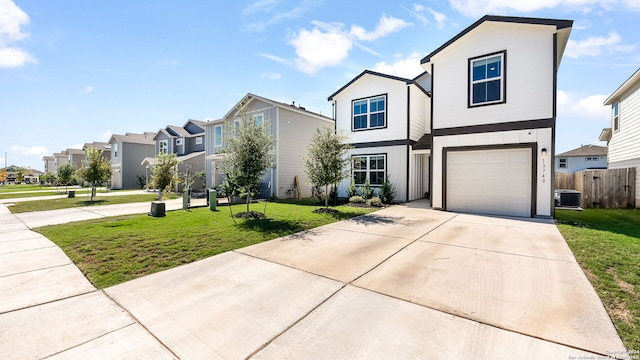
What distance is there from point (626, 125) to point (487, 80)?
1013 cm

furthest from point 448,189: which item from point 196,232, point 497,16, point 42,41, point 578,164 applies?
point 578,164

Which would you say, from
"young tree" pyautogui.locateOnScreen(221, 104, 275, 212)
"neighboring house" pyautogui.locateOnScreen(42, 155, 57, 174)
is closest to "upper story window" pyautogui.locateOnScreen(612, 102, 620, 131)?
"young tree" pyautogui.locateOnScreen(221, 104, 275, 212)

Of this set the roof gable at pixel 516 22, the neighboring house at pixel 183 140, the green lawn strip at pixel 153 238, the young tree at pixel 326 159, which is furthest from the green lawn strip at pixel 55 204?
the roof gable at pixel 516 22

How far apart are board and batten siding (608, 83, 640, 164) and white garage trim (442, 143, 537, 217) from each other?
7.44 m

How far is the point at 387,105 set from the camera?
14.4m

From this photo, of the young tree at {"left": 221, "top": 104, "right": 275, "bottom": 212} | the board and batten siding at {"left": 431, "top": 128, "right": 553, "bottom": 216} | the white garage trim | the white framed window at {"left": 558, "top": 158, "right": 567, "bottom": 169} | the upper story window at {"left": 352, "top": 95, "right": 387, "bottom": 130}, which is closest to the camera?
the board and batten siding at {"left": 431, "top": 128, "right": 553, "bottom": 216}

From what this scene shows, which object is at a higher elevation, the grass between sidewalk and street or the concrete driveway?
the grass between sidewalk and street

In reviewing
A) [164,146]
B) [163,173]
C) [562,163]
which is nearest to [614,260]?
[163,173]

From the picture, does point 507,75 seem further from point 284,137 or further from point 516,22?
point 284,137

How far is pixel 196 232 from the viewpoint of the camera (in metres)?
7.50

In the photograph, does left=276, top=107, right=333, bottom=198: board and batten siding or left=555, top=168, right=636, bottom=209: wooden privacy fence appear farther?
left=276, top=107, right=333, bottom=198: board and batten siding

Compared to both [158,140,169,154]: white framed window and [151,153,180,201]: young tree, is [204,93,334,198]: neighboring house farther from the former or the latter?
[158,140,169,154]: white framed window

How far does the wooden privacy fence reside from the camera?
471 inches

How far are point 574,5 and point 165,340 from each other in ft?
47.2
